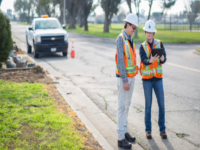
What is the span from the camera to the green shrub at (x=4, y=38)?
9125 millimetres

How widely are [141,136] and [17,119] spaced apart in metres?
2.27

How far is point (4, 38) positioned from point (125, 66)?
250 inches

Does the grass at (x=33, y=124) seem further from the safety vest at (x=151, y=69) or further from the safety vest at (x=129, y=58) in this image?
the safety vest at (x=151, y=69)

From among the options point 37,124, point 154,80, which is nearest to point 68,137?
point 37,124

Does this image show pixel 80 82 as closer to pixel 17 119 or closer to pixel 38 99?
pixel 38 99

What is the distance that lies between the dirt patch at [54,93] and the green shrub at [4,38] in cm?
94

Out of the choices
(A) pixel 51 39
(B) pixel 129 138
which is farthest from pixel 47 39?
(B) pixel 129 138

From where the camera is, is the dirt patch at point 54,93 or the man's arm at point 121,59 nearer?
the man's arm at point 121,59

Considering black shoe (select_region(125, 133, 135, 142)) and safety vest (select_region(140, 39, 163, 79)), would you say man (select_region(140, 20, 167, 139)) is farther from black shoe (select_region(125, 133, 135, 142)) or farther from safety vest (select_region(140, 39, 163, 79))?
black shoe (select_region(125, 133, 135, 142))

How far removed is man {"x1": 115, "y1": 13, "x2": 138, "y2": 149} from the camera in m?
4.01

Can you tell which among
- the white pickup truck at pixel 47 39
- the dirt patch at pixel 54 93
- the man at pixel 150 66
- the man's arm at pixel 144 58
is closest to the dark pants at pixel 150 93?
the man at pixel 150 66

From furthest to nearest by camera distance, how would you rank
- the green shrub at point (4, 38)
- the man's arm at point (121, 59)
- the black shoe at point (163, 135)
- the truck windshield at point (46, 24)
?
1. the truck windshield at point (46, 24)
2. the green shrub at point (4, 38)
3. the black shoe at point (163, 135)
4. the man's arm at point (121, 59)

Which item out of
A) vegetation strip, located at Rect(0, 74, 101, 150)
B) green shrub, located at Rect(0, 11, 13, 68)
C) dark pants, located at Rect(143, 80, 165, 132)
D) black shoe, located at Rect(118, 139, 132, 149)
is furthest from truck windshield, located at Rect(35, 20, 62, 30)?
black shoe, located at Rect(118, 139, 132, 149)

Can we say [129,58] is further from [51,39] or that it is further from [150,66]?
[51,39]
